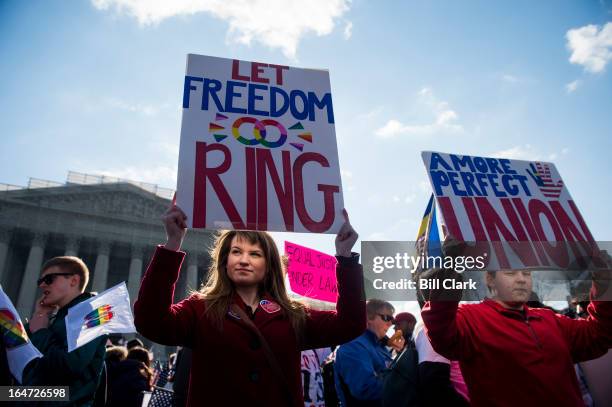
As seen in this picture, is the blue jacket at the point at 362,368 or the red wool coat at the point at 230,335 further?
the blue jacket at the point at 362,368

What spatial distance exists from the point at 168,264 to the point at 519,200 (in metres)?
2.69

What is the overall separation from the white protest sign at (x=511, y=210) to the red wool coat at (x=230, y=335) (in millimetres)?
963

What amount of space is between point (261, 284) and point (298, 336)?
43 centimetres

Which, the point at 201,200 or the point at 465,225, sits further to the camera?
the point at 465,225

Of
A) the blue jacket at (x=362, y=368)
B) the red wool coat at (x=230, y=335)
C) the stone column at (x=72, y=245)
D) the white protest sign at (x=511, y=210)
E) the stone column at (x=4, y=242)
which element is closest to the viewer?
the red wool coat at (x=230, y=335)

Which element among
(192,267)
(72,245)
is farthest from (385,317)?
(72,245)

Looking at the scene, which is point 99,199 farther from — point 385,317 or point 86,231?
point 385,317

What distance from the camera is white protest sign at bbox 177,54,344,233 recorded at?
254 centimetres

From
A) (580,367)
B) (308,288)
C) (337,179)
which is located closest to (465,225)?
(337,179)

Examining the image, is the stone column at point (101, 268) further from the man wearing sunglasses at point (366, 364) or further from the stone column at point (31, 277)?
the man wearing sunglasses at point (366, 364)

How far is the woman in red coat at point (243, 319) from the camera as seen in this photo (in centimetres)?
216

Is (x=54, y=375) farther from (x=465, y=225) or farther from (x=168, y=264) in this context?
(x=465, y=225)

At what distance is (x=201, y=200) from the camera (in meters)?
2.48

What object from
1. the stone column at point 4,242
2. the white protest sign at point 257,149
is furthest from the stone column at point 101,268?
the white protest sign at point 257,149
